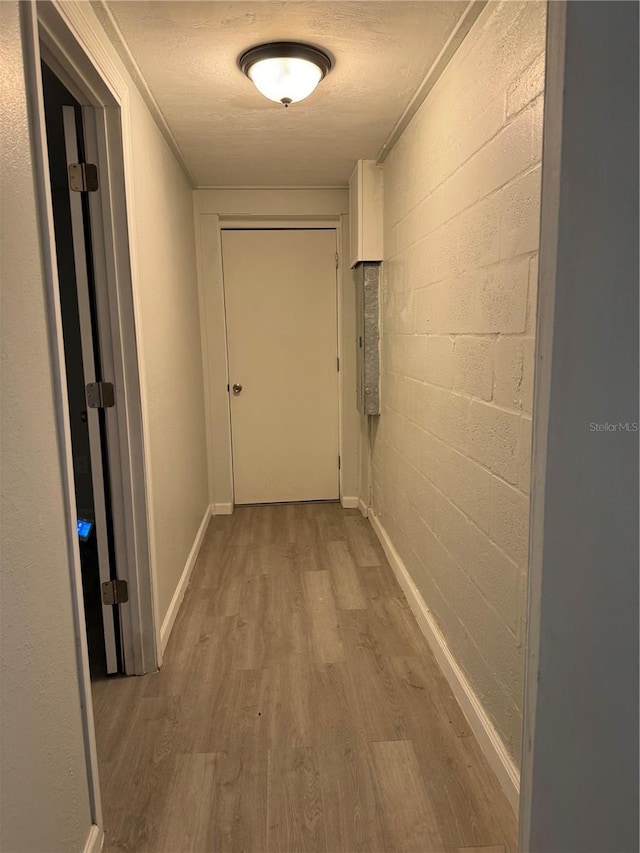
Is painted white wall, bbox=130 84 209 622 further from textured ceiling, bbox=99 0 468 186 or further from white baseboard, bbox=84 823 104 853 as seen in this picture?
white baseboard, bbox=84 823 104 853

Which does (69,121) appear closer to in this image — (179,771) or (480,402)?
(480,402)

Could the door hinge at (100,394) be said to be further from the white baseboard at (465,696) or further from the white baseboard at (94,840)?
the white baseboard at (465,696)

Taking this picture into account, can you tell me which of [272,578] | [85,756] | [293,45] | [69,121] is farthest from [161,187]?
[85,756]

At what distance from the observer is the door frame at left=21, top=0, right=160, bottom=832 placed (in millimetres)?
1288

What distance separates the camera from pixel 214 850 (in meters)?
1.44

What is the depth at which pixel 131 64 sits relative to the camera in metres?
1.94

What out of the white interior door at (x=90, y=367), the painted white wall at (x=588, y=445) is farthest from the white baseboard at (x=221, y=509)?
the painted white wall at (x=588, y=445)

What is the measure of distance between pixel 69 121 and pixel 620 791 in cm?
228

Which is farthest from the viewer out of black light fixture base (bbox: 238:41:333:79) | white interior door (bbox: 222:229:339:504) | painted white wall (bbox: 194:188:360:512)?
white interior door (bbox: 222:229:339:504)

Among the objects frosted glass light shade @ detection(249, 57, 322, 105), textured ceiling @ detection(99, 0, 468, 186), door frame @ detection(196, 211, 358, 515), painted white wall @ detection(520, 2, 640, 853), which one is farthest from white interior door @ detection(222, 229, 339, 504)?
painted white wall @ detection(520, 2, 640, 853)

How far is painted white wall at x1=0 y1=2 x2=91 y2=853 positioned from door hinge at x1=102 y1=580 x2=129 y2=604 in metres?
0.89

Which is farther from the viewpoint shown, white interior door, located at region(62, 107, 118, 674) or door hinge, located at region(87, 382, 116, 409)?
door hinge, located at region(87, 382, 116, 409)

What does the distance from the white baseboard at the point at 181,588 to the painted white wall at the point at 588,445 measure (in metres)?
1.89

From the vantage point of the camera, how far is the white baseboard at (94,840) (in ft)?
4.46
